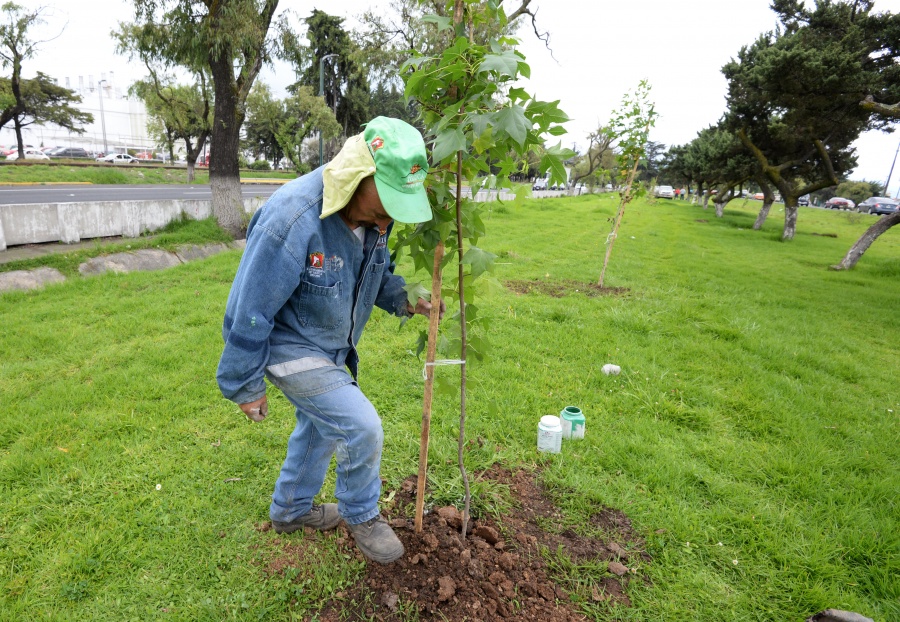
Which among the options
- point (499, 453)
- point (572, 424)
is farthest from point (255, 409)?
point (572, 424)

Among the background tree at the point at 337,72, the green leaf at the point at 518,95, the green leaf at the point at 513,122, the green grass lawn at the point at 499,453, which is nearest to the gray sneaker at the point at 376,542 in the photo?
the green grass lawn at the point at 499,453

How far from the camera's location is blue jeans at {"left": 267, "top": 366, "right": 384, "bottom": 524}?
1.90 meters

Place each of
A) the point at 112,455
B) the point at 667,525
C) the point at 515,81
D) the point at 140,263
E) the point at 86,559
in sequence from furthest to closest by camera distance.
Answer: the point at 140,263, the point at 112,455, the point at 667,525, the point at 86,559, the point at 515,81

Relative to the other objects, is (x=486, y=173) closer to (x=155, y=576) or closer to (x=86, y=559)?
(x=155, y=576)

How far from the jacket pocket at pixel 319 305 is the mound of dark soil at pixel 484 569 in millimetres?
1173

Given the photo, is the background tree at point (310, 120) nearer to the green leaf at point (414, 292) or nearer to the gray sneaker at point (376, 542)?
the green leaf at point (414, 292)

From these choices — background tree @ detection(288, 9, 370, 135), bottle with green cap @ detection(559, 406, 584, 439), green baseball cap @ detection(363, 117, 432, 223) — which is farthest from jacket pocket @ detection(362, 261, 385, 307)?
background tree @ detection(288, 9, 370, 135)

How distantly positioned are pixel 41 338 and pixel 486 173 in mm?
4696

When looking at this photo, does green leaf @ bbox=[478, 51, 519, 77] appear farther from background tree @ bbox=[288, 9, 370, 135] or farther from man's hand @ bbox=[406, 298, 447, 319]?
background tree @ bbox=[288, 9, 370, 135]

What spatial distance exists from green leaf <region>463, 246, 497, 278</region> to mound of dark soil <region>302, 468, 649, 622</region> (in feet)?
4.36

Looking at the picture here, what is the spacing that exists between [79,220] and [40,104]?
3296cm

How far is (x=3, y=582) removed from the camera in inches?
84.3

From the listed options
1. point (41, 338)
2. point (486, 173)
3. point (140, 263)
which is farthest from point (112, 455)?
point (140, 263)

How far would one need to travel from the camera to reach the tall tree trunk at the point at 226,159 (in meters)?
9.32
